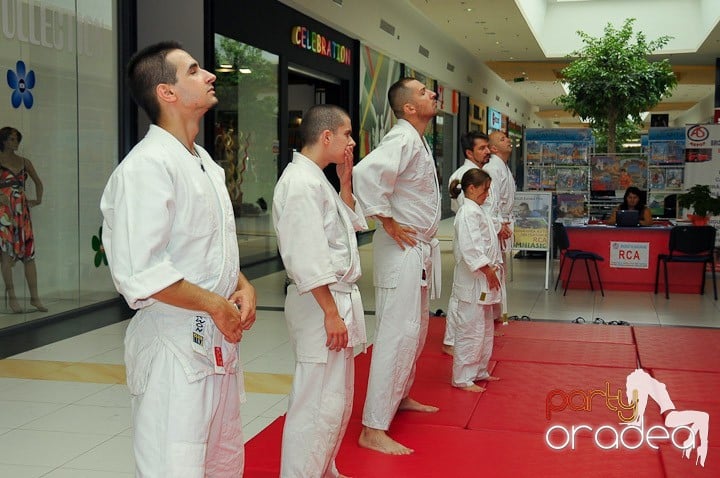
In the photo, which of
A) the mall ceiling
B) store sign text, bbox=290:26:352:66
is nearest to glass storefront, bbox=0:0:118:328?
store sign text, bbox=290:26:352:66

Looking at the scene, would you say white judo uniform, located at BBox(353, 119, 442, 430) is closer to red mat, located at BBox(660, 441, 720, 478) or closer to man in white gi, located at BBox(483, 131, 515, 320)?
red mat, located at BBox(660, 441, 720, 478)

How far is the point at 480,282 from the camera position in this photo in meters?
5.32

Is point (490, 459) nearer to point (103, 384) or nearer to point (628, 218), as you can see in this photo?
point (103, 384)

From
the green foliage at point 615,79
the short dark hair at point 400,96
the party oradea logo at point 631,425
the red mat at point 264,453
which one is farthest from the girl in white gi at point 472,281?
the green foliage at point 615,79

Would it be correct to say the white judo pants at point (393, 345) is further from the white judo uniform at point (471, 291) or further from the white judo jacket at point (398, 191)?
the white judo uniform at point (471, 291)

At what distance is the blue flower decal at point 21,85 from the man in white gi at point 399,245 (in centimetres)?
415

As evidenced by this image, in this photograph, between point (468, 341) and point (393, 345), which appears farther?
point (468, 341)

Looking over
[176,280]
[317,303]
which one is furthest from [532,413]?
[176,280]

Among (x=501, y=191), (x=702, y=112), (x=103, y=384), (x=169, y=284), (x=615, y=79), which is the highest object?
(x=702, y=112)

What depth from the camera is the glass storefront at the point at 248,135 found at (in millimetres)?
10719

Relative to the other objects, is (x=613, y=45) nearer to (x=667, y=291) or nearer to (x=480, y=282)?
(x=667, y=291)

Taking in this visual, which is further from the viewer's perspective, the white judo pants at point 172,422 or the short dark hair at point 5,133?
the short dark hair at point 5,133

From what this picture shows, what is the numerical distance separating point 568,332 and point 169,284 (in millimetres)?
5668

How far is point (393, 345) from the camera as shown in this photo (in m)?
4.27
